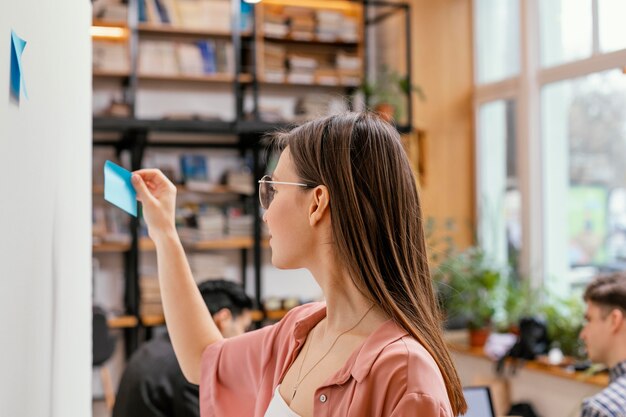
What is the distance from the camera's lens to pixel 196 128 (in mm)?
6348

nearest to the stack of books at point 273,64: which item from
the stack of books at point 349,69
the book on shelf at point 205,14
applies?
the book on shelf at point 205,14

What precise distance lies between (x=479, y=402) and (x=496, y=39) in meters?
4.56

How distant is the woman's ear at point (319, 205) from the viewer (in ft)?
4.42

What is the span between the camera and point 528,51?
635 cm

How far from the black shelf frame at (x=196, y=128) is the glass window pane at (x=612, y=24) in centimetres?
159

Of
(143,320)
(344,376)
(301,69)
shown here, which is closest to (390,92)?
(301,69)

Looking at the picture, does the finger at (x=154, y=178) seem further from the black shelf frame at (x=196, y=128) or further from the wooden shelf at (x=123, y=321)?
the wooden shelf at (x=123, y=321)

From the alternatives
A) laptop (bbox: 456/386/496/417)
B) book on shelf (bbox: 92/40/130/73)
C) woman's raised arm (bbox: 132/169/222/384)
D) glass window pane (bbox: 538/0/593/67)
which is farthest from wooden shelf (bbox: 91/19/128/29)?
woman's raised arm (bbox: 132/169/222/384)

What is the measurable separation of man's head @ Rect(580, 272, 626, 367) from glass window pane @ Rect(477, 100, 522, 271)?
9.41 feet

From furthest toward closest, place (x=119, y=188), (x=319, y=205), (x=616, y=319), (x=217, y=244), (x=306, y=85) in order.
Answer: (x=306, y=85) < (x=217, y=244) < (x=616, y=319) < (x=119, y=188) < (x=319, y=205)

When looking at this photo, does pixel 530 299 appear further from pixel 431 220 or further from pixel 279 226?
pixel 279 226

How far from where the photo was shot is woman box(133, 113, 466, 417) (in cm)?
123

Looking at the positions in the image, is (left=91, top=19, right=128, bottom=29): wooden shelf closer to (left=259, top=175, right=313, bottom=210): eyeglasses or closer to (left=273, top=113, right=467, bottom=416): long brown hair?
(left=259, top=175, right=313, bottom=210): eyeglasses

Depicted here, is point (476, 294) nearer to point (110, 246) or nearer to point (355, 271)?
point (110, 246)
